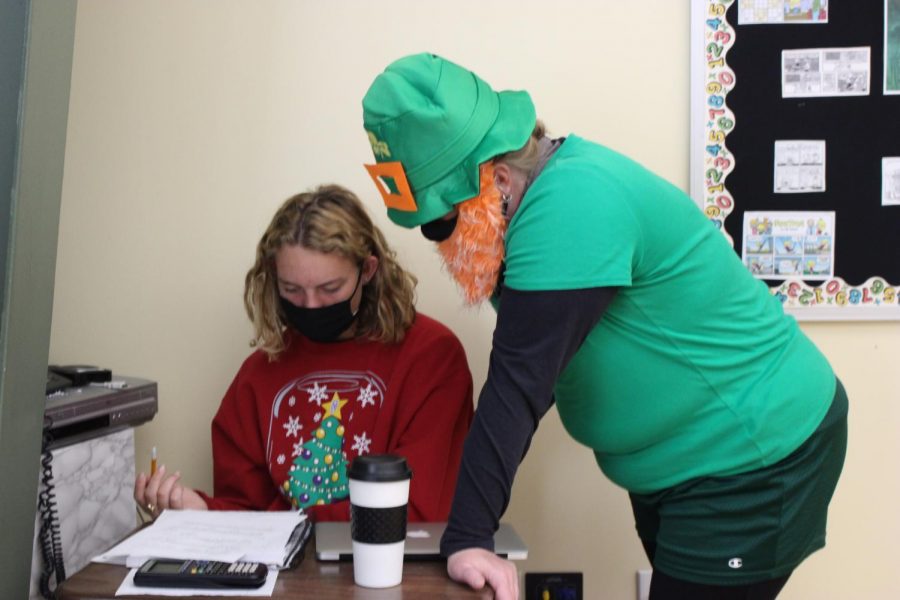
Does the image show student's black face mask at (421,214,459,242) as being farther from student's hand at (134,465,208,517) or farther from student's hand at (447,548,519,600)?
student's hand at (134,465,208,517)

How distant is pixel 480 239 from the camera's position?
1.17m

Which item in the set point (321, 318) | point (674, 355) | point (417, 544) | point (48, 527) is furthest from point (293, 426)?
point (674, 355)

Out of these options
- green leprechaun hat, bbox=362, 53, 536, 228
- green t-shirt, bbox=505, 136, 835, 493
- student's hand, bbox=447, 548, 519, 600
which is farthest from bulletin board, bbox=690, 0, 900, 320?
student's hand, bbox=447, 548, 519, 600

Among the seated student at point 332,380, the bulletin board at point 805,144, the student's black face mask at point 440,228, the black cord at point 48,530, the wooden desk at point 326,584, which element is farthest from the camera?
the bulletin board at point 805,144

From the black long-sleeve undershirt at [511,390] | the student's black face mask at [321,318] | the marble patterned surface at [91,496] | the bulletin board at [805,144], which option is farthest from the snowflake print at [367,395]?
the bulletin board at [805,144]

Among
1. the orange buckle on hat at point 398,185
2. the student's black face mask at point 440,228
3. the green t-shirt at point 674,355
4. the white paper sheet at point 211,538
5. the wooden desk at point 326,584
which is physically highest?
the orange buckle on hat at point 398,185

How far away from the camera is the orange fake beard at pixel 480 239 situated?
116 centimetres

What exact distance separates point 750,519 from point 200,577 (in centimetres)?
68

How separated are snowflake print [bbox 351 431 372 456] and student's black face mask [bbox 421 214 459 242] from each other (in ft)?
1.52

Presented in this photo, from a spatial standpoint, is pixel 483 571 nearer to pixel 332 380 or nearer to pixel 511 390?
pixel 511 390

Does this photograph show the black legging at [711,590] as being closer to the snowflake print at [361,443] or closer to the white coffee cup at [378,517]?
the white coffee cup at [378,517]

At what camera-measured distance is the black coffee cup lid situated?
989 millimetres

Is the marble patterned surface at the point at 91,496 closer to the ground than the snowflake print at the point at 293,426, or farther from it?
closer to the ground

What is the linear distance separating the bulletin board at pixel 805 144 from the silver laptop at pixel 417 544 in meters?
0.90
